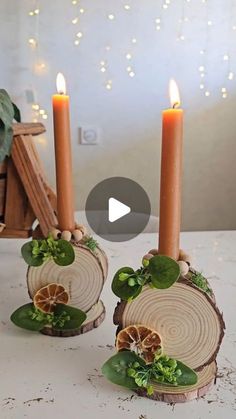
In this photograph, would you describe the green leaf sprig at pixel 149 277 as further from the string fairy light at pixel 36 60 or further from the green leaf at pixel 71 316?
the string fairy light at pixel 36 60

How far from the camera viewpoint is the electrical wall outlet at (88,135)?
209 centimetres

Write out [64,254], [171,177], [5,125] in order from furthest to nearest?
[5,125] < [64,254] < [171,177]

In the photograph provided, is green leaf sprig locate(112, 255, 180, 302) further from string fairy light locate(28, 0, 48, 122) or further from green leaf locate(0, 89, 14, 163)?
string fairy light locate(28, 0, 48, 122)

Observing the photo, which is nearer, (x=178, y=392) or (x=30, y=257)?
(x=178, y=392)

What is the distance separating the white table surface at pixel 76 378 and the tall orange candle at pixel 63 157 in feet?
0.52

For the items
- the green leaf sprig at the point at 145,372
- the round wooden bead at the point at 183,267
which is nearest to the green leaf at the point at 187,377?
the green leaf sprig at the point at 145,372

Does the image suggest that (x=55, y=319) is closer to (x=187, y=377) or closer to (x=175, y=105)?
(x=187, y=377)

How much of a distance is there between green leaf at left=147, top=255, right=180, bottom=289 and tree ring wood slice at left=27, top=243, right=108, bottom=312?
0.15m

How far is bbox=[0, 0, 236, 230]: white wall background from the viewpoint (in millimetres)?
1970

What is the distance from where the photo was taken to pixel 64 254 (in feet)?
1.97

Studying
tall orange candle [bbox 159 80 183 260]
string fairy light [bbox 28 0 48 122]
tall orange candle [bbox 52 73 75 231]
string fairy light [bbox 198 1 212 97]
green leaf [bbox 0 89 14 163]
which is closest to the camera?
tall orange candle [bbox 159 80 183 260]

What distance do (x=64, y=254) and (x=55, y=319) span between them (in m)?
0.09

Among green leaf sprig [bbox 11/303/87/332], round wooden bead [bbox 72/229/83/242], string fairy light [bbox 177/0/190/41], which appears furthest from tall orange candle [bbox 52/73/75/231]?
string fairy light [bbox 177/0/190/41]

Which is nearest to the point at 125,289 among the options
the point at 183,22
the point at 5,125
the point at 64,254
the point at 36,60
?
the point at 64,254
